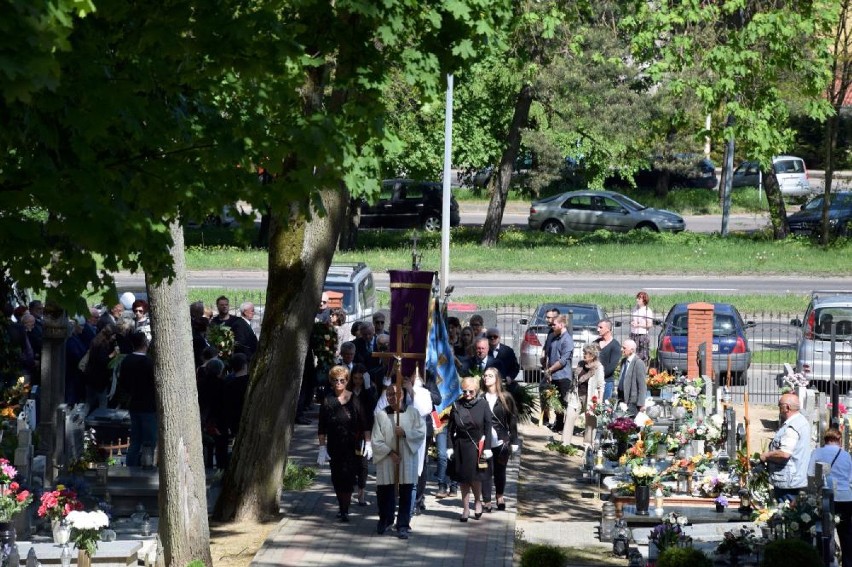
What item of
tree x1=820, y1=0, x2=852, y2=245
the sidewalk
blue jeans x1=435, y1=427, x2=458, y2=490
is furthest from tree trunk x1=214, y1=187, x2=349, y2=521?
tree x1=820, y1=0, x2=852, y2=245

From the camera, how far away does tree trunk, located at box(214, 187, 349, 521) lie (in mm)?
14875

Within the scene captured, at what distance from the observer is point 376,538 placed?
14320 millimetres

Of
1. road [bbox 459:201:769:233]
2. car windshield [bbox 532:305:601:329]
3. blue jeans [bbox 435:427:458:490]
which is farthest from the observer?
road [bbox 459:201:769:233]

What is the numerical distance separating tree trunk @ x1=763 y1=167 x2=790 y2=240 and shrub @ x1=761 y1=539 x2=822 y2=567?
96.5ft

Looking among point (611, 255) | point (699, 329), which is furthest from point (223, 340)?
point (611, 255)

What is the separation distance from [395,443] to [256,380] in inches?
70.4

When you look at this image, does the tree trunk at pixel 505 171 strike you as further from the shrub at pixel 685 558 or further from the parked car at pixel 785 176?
the shrub at pixel 685 558

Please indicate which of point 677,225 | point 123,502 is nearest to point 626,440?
point 123,502

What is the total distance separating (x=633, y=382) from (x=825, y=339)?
5.46 metres

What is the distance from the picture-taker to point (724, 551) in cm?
1258

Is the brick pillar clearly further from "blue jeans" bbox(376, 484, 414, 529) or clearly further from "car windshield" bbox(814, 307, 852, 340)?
"blue jeans" bbox(376, 484, 414, 529)

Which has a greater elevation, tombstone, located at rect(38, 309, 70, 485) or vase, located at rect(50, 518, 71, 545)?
tombstone, located at rect(38, 309, 70, 485)

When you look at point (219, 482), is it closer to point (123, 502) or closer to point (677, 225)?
point (123, 502)

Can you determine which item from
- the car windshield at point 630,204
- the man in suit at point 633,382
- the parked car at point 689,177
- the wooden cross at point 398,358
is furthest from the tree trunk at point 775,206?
the wooden cross at point 398,358
